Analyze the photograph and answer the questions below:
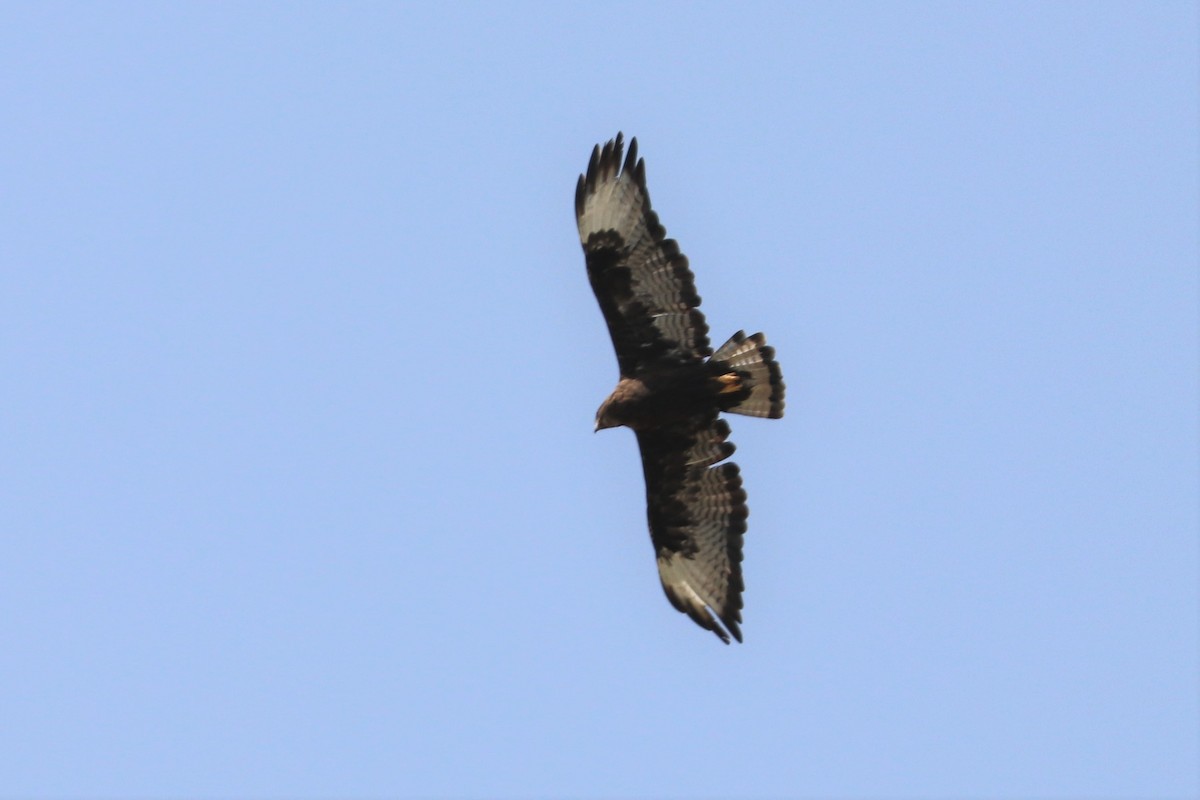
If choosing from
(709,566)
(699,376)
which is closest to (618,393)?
(699,376)

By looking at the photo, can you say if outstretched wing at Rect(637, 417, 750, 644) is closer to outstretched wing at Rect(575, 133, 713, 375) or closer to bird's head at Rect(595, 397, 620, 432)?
bird's head at Rect(595, 397, 620, 432)

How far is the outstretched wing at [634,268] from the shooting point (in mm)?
13609

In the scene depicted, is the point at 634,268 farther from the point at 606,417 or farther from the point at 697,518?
the point at 697,518

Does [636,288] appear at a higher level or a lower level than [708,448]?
higher

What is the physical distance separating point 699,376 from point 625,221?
1176 mm

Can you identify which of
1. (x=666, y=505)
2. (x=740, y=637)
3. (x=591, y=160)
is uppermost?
(x=591, y=160)

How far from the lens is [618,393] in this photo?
13.6 m

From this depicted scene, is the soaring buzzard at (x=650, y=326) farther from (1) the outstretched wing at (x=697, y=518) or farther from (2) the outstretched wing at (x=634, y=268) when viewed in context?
(1) the outstretched wing at (x=697, y=518)

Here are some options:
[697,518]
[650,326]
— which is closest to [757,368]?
[650,326]

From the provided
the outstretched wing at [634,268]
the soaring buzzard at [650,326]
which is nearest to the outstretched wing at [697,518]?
the soaring buzzard at [650,326]

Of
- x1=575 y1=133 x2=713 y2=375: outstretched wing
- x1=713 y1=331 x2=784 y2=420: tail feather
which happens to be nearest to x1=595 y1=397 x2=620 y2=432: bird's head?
x1=575 y1=133 x2=713 y2=375: outstretched wing

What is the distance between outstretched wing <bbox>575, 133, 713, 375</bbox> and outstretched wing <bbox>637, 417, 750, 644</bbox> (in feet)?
2.41

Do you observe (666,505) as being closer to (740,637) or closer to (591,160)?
(740,637)

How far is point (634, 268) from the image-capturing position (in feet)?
44.8
